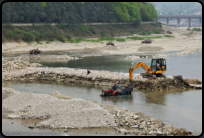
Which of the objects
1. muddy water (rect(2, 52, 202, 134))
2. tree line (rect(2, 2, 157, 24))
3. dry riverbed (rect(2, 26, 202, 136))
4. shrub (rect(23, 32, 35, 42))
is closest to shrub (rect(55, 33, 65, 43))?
shrub (rect(23, 32, 35, 42))

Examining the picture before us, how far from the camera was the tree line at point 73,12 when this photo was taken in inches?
3347

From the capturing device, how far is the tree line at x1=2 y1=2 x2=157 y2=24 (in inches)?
3347

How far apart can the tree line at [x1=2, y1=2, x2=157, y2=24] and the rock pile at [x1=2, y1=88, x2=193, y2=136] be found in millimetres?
62259

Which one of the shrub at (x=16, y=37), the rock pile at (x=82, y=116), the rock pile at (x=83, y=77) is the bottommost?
the rock pile at (x=82, y=116)

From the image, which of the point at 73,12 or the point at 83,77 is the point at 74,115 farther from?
the point at 73,12

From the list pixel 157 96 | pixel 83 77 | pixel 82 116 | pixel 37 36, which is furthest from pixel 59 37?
pixel 82 116

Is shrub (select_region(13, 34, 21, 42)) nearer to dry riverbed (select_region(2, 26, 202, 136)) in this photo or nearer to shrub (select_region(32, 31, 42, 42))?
shrub (select_region(32, 31, 42, 42))

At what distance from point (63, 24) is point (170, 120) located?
259 feet

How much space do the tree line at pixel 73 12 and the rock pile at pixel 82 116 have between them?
204ft

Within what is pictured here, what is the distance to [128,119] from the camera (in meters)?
19.8

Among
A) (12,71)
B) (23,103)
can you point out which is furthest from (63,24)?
(23,103)

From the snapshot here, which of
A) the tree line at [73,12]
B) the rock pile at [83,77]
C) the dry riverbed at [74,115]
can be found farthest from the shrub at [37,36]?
the dry riverbed at [74,115]

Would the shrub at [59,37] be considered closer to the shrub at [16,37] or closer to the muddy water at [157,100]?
the shrub at [16,37]

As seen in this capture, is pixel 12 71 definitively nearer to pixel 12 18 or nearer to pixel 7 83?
pixel 7 83
